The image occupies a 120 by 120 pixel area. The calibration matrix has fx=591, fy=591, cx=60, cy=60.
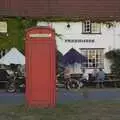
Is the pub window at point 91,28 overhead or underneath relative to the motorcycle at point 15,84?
overhead

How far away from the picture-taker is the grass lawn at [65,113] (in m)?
14.5

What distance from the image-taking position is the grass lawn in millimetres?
14469

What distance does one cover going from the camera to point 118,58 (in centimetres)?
4300

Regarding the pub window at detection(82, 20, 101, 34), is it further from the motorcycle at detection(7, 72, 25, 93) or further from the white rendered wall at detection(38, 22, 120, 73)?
the motorcycle at detection(7, 72, 25, 93)

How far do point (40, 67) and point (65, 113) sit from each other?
5.82 ft

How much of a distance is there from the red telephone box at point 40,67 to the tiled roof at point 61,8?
12.7 m

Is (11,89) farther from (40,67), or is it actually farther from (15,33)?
(40,67)

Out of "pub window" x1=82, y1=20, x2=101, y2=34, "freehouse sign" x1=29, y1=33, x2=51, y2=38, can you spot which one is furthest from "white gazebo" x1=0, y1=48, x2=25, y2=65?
"freehouse sign" x1=29, y1=33, x2=51, y2=38

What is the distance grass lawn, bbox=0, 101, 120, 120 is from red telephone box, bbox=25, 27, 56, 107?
42 centimetres

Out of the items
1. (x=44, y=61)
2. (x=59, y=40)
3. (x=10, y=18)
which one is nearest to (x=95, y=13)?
(x=10, y=18)

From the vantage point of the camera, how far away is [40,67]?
53.8ft

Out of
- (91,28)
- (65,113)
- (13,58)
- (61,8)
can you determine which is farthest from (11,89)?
(65,113)

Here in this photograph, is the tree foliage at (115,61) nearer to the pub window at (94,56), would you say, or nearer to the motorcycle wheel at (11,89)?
the pub window at (94,56)

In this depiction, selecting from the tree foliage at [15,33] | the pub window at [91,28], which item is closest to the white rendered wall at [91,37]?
the pub window at [91,28]
